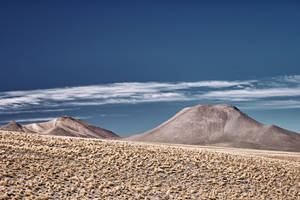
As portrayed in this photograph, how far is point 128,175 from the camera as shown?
1296 inches

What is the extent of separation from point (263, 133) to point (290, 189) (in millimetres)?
167845

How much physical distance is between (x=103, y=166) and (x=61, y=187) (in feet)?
24.4

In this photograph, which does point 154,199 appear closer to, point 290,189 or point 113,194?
point 113,194

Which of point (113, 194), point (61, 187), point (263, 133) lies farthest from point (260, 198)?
point (263, 133)

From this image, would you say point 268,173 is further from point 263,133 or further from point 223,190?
point 263,133

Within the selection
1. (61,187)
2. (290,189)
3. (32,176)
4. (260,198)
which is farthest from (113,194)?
(290,189)

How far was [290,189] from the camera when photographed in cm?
3647

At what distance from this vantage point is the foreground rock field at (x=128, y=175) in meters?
27.6

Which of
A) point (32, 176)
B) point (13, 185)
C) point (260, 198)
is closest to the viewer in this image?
point (13, 185)

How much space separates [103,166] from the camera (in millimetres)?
34656

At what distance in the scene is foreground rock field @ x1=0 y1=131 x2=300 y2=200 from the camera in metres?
27.6

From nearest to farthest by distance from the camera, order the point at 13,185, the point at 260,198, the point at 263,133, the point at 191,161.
A: the point at 13,185, the point at 260,198, the point at 191,161, the point at 263,133

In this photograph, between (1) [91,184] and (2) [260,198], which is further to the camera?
(2) [260,198]

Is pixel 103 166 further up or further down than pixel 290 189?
further up
